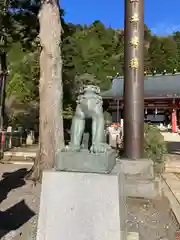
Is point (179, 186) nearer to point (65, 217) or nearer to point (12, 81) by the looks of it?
point (65, 217)

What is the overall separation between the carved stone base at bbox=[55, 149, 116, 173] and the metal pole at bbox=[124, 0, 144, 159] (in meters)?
3.57

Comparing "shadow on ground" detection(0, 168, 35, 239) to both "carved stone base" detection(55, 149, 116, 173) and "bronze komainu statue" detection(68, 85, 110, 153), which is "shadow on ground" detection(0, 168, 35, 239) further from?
"bronze komainu statue" detection(68, 85, 110, 153)

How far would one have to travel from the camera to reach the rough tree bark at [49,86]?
25.6 feet

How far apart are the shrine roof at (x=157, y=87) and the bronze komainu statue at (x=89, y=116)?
23591 mm

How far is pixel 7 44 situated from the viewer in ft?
60.2

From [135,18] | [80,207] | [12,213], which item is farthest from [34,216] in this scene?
[135,18]

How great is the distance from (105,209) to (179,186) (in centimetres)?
529

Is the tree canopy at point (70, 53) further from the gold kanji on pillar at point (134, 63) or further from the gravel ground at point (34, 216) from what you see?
the gravel ground at point (34, 216)

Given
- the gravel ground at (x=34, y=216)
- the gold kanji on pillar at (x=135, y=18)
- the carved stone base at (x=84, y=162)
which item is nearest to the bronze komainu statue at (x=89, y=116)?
the carved stone base at (x=84, y=162)

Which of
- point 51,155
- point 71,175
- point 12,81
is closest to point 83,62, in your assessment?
point 12,81

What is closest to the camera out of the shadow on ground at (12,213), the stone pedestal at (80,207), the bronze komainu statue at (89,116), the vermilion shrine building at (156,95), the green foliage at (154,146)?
the stone pedestal at (80,207)

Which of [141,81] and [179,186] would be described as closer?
[141,81]

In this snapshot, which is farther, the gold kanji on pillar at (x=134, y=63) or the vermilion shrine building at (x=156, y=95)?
the vermilion shrine building at (x=156, y=95)

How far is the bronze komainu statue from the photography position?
3527 mm
